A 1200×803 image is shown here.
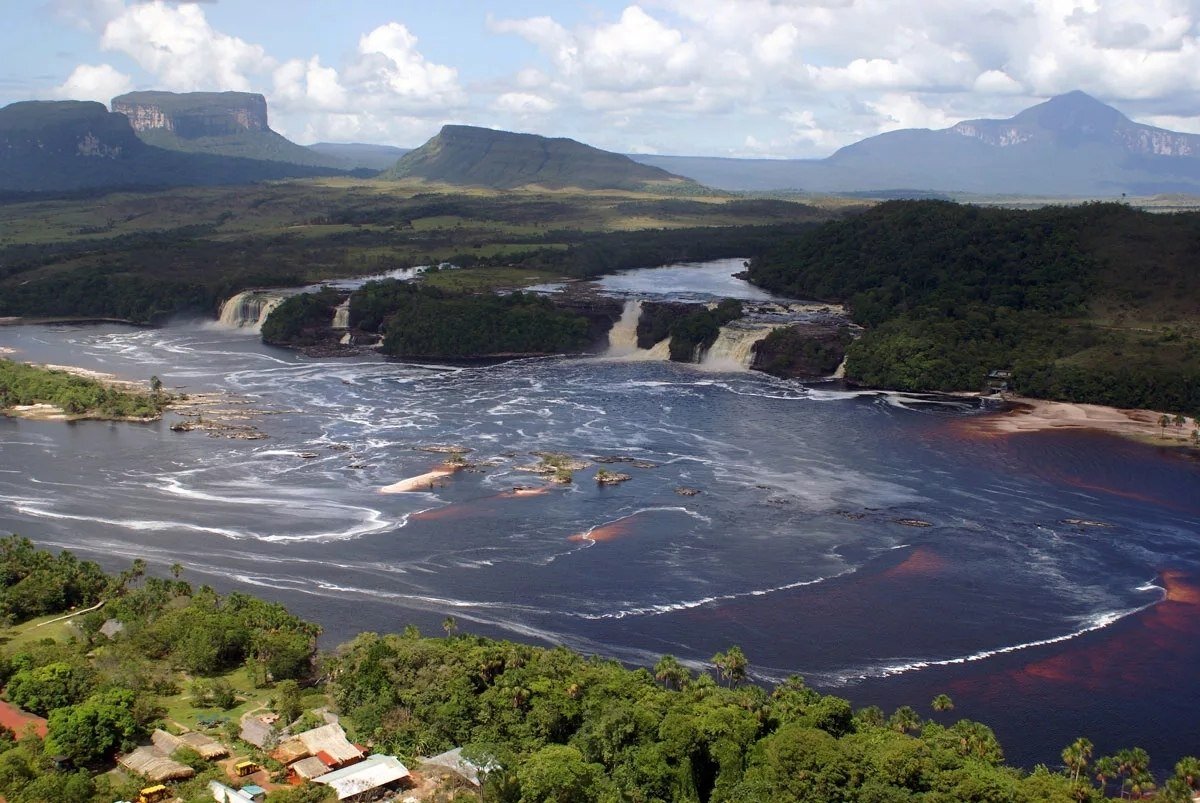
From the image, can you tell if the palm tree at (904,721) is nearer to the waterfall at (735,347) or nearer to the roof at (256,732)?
the roof at (256,732)

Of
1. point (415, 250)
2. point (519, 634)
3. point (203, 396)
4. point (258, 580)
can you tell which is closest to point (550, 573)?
point (519, 634)

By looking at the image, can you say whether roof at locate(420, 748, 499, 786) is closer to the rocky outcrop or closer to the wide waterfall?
the rocky outcrop

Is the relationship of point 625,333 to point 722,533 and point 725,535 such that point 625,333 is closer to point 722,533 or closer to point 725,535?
point 722,533

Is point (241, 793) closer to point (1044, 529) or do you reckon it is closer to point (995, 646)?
point (995, 646)

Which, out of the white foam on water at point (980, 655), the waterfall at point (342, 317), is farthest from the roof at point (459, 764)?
the waterfall at point (342, 317)

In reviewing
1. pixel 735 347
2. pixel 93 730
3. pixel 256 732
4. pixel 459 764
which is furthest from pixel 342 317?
pixel 459 764

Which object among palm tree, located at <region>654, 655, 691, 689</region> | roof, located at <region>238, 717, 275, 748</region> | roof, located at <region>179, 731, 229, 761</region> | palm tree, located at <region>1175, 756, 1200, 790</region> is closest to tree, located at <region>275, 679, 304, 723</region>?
roof, located at <region>238, 717, 275, 748</region>
